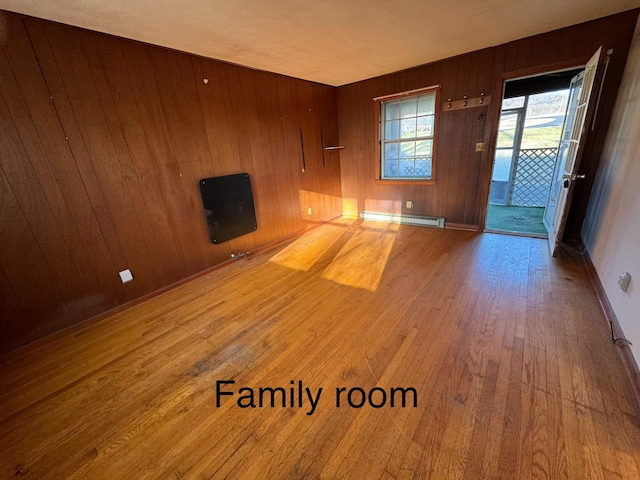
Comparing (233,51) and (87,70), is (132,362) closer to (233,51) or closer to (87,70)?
(87,70)

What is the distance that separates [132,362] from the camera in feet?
5.68

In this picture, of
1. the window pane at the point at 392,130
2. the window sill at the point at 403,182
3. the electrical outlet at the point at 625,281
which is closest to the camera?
the electrical outlet at the point at 625,281

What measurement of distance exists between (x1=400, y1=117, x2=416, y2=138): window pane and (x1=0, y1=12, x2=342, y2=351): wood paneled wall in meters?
2.09

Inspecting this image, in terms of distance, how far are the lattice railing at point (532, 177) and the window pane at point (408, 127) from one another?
2.44m

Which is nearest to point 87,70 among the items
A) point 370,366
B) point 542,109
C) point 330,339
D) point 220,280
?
point 220,280

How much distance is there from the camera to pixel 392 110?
406cm

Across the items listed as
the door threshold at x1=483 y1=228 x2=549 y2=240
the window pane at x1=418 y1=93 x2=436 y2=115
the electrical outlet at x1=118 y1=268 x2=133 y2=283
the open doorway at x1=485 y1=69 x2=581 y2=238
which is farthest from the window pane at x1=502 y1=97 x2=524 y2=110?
the electrical outlet at x1=118 y1=268 x2=133 y2=283

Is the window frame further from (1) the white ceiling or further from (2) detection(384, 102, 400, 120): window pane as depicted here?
Answer: (1) the white ceiling

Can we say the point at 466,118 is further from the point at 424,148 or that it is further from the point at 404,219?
the point at 404,219

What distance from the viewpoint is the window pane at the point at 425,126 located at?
3.78 metres

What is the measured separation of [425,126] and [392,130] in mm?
511

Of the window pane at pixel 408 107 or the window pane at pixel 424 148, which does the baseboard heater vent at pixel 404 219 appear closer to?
the window pane at pixel 424 148

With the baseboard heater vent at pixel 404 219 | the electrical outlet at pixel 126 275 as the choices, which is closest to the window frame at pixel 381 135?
the baseboard heater vent at pixel 404 219

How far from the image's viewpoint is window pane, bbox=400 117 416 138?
3.94 m
